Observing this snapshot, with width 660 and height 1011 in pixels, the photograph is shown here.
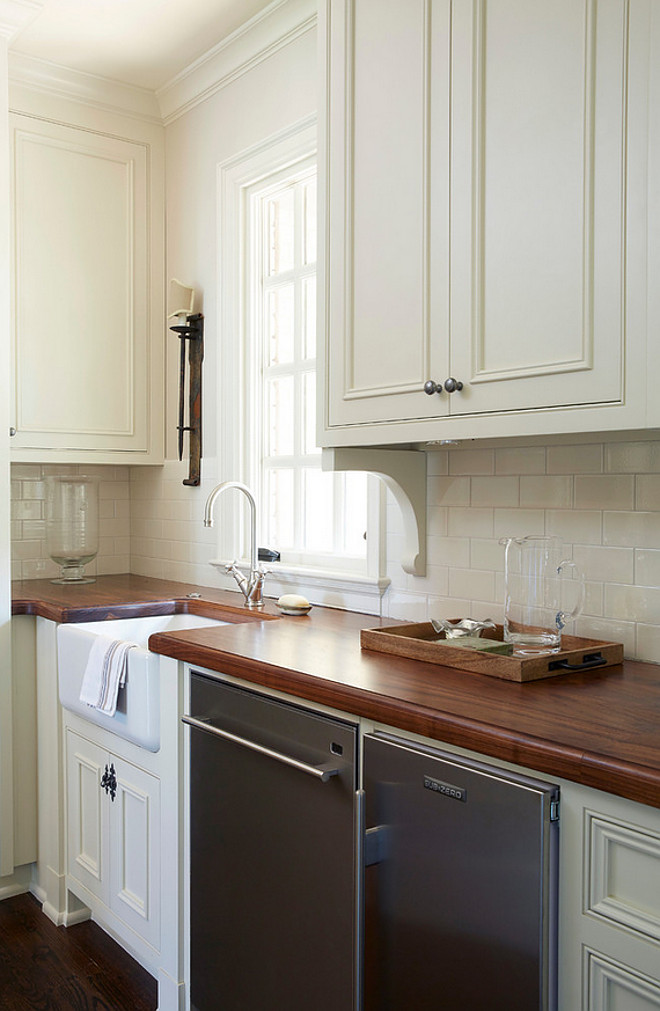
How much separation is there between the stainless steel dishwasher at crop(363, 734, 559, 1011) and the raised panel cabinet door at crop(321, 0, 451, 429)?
0.74 meters

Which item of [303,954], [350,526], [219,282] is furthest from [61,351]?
[303,954]

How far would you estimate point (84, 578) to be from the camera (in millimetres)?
3330

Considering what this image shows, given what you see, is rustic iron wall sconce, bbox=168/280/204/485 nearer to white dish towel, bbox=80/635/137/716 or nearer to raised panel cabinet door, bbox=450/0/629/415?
white dish towel, bbox=80/635/137/716

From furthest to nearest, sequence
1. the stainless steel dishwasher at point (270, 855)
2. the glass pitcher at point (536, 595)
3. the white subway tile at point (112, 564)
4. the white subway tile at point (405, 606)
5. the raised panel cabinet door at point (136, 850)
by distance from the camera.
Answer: the white subway tile at point (112, 564) < the white subway tile at point (405, 606) < the raised panel cabinet door at point (136, 850) < the glass pitcher at point (536, 595) < the stainless steel dishwasher at point (270, 855)

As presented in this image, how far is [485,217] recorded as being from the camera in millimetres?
1593

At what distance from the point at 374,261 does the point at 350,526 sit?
1.00 m

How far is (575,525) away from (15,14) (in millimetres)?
2296

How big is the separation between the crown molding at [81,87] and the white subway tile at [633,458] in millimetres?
2507

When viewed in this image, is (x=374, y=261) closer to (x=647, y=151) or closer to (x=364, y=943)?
(x=647, y=151)

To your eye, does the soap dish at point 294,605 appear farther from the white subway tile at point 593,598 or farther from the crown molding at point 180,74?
the crown molding at point 180,74

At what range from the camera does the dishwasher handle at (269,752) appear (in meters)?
1.50

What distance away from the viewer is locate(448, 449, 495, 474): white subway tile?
6.63ft

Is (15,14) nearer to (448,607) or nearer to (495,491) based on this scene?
(495,491)

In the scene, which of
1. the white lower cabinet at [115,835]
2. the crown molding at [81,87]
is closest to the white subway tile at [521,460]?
the white lower cabinet at [115,835]
